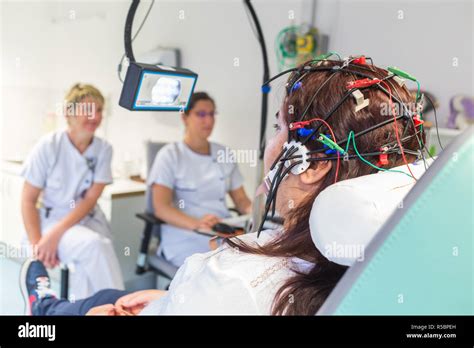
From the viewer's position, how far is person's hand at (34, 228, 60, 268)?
86.0 inches

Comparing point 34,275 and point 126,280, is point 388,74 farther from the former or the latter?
point 126,280

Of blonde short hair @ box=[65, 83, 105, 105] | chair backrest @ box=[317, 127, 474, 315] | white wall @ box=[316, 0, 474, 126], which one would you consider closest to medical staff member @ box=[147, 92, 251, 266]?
blonde short hair @ box=[65, 83, 105, 105]

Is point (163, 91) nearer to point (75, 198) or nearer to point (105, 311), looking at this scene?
point (105, 311)

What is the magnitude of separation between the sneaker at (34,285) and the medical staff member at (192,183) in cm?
64

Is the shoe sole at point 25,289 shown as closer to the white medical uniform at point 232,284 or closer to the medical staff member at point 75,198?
the medical staff member at point 75,198

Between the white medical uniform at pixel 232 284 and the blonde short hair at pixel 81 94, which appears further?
the blonde short hair at pixel 81 94

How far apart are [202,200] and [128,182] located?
0.70 meters

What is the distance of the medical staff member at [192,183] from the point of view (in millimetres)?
2369

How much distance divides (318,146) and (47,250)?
1.65 metres

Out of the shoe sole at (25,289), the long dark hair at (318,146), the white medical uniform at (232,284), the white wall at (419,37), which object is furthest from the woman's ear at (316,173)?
the white wall at (419,37)

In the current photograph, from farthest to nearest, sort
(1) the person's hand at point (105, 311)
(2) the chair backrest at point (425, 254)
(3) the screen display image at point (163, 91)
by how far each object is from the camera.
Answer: (1) the person's hand at point (105, 311) → (3) the screen display image at point (163, 91) → (2) the chair backrest at point (425, 254)

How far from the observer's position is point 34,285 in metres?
1.85
